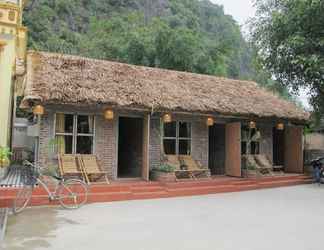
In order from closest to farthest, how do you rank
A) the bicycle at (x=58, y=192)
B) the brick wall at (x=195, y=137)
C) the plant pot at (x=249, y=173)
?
the bicycle at (x=58, y=192), the brick wall at (x=195, y=137), the plant pot at (x=249, y=173)

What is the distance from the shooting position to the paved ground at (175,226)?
5391 mm

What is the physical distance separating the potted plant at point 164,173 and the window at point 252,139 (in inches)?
163

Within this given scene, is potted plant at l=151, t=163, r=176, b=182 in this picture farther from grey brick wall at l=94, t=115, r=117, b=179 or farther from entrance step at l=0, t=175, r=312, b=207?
grey brick wall at l=94, t=115, r=117, b=179

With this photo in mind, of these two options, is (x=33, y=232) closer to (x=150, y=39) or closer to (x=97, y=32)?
(x=150, y=39)

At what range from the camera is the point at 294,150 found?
1548 centimetres

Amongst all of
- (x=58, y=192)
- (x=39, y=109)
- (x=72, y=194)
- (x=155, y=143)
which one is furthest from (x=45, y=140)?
(x=155, y=143)

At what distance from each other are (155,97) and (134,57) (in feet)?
42.1

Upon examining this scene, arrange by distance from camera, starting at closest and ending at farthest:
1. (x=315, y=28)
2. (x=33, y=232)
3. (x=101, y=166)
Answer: (x=33, y=232), (x=101, y=166), (x=315, y=28)

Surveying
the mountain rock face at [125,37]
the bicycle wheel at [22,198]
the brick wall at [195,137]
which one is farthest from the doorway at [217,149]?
the bicycle wheel at [22,198]

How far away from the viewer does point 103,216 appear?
735 cm

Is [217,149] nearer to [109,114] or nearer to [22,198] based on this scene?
[109,114]

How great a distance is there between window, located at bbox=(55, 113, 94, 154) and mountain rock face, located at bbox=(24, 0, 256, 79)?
31.1ft

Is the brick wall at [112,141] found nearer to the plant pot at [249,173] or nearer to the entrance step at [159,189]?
the entrance step at [159,189]

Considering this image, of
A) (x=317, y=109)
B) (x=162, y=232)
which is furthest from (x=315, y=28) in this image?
(x=162, y=232)
